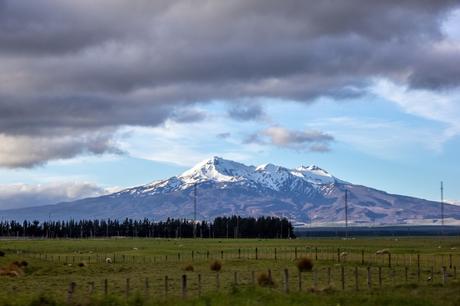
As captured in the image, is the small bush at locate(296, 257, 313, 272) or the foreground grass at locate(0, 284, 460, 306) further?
the small bush at locate(296, 257, 313, 272)

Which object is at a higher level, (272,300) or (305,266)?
(272,300)

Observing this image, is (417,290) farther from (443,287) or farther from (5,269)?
(5,269)

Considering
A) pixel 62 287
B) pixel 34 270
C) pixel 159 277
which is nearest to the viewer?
pixel 62 287

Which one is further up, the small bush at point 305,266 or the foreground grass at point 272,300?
the foreground grass at point 272,300

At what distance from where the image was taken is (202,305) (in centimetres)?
2994

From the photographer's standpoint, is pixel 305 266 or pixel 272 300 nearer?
pixel 272 300

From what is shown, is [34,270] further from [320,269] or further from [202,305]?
[202,305]

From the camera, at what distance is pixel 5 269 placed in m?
67.4

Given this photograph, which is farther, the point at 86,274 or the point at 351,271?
the point at 86,274

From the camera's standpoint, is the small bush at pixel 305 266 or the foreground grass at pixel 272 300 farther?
the small bush at pixel 305 266

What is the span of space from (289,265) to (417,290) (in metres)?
33.8

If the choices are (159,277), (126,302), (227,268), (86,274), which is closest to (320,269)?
(227,268)

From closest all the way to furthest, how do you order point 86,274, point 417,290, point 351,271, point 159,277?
point 417,290 → point 159,277 → point 351,271 → point 86,274

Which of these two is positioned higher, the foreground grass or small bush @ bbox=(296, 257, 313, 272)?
the foreground grass
